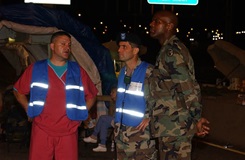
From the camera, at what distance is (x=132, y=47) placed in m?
5.55

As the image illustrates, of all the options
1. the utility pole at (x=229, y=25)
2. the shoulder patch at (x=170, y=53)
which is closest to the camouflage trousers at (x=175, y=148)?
the shoulder patch at (x=170, y=53)

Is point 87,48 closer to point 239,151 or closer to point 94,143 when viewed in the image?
point 94,143

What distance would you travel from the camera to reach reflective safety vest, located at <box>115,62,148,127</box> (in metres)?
5.42

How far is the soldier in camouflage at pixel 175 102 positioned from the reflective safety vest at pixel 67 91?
85cm

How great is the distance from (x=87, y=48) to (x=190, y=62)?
4.77 meters

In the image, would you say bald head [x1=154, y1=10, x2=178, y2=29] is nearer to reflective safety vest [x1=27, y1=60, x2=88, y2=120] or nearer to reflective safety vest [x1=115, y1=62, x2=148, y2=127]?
reflective safety vest [x1=115, y1=62, x2=148, y2=127]

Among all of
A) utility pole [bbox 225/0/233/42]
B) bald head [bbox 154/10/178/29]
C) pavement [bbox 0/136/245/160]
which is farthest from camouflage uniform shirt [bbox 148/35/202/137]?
utility pole [bbox 225/0/233/42]

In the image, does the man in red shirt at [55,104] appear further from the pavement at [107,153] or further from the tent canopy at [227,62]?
the tent canopy at [227,62]

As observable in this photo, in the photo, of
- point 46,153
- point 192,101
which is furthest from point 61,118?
point 192,101

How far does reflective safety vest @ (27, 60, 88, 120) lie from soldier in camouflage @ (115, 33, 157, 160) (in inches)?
17.4

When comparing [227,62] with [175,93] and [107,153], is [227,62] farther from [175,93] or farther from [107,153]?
[175,93]

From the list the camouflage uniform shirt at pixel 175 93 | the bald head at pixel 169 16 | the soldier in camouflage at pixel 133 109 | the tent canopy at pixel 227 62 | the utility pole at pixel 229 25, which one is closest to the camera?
the camouflage uniform shirt at pixel 175 93

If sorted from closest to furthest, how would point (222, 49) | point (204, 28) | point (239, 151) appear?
point (239, 151)
point (222, 49)
point (204, 28)

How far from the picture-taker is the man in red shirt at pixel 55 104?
18.1ft
